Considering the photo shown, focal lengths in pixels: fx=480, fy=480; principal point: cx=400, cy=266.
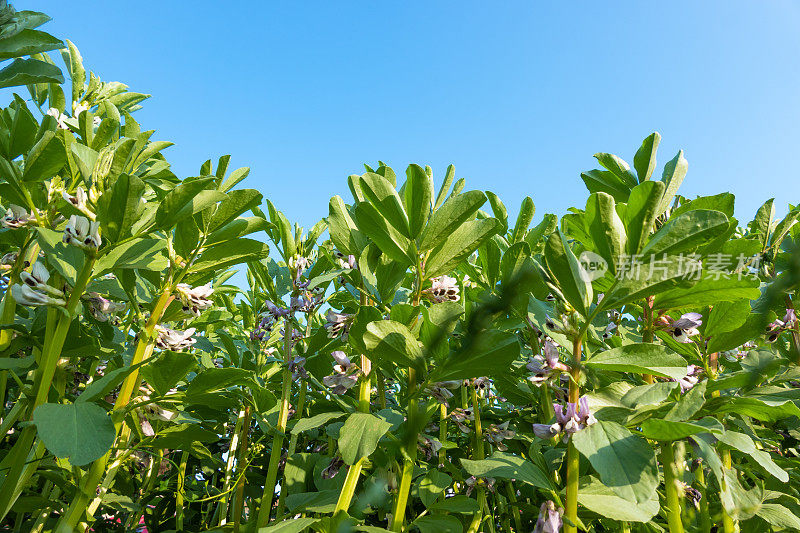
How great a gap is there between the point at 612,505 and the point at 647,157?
978 millimetres

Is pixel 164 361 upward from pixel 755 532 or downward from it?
upward

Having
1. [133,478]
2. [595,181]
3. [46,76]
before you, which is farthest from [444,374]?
[133,478]

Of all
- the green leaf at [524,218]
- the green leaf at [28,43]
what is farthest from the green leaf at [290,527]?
the green leaf at [28,43]

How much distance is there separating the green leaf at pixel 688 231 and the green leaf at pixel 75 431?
1097 millimetres

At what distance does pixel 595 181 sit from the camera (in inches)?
60.2

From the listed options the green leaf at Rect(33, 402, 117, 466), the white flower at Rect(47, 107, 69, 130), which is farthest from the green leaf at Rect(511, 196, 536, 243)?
the white flower at Rect(47, 107, 69, 130)

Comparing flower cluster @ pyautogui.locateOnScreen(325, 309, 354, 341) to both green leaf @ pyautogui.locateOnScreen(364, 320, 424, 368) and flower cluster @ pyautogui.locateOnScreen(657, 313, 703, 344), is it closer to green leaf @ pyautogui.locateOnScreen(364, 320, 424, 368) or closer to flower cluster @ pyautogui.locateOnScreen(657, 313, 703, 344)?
green leaf @ pyautogui.locateOnScreen(364, 320, 424, 368)

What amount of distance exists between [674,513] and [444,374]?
1.95 ft

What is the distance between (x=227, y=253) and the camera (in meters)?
1.30

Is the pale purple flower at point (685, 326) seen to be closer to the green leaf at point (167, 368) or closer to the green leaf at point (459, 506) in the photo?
the green leaf at point (459, 506)

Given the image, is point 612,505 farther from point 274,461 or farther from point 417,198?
point 274,461

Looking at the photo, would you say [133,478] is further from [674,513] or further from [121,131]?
[674,513]

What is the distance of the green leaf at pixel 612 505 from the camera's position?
0.90 metres

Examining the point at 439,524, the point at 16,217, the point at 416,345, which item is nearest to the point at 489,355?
the point at 416,345
